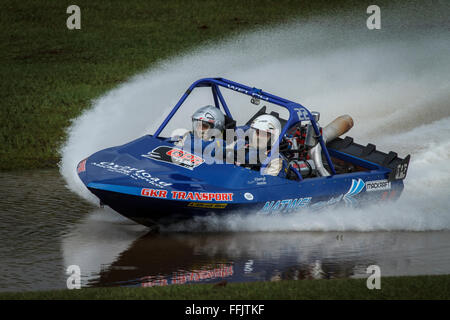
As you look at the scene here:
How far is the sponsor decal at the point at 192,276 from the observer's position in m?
8.63

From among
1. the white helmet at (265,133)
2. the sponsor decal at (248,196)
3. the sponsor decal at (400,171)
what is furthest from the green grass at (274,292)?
the sponsor decal at (400,171)

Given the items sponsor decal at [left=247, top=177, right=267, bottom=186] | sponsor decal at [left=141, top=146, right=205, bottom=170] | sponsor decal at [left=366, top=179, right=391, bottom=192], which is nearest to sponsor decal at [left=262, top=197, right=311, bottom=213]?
sponsor decal at [left=247, top=177, right=267, bottom=186]

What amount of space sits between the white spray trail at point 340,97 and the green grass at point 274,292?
2.60m

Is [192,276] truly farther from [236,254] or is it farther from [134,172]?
[134,172]

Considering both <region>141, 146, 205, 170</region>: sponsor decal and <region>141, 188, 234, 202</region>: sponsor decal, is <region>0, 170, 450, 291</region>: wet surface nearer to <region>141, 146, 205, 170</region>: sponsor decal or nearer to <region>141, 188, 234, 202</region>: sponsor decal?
<region>141, 188, 234, 202</region>: sponsor decal

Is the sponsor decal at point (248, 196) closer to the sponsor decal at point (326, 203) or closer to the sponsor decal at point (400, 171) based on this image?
the sponsor decal at point (326, 203)

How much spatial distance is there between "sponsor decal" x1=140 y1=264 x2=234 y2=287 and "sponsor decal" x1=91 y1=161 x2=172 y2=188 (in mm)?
1453

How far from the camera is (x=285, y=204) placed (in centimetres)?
1086

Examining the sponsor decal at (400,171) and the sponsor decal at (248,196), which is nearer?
the sponsor decal at (248,196)

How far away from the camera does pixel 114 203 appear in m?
10.2

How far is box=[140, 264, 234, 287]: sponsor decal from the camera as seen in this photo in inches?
340
